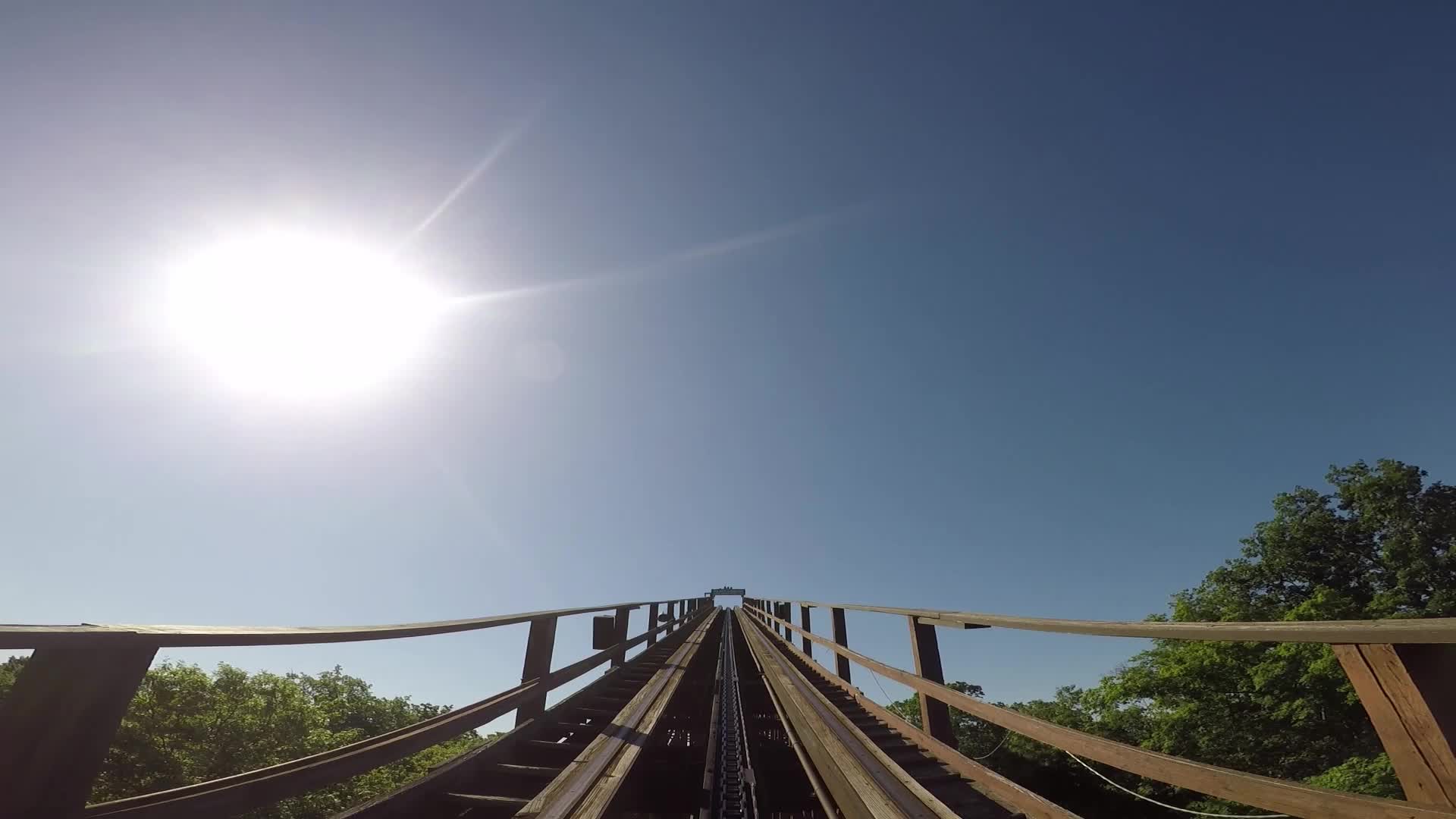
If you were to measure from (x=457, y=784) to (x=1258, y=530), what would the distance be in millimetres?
53708

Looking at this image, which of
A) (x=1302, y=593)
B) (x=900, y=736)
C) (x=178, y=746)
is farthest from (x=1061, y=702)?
(x=178, y=746)

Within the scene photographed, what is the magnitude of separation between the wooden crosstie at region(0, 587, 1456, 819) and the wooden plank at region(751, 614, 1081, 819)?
Answer: 16mm

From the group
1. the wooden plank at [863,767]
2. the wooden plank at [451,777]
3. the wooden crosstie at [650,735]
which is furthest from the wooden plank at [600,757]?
the wooden plank at [863,767]

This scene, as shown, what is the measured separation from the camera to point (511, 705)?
4.17 meters

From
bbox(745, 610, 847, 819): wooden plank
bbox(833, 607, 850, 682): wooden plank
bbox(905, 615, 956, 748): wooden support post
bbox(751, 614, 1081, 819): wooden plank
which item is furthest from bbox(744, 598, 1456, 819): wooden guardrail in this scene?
bbox(833, 607, 850, 682): wooden plank

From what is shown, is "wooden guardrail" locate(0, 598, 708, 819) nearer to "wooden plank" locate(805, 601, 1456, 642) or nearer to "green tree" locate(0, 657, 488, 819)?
"wooden plank" locate(805, 601, 1456, 642)

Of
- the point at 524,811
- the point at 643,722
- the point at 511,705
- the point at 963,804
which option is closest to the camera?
the point at 524,811

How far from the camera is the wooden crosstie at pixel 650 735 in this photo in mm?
1485

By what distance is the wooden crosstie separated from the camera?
4.87 feet

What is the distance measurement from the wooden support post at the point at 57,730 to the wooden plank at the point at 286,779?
0.14m

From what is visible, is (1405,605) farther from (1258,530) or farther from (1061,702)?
(1061,702)

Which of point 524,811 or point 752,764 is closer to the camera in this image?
point 524,811

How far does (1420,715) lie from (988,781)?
89.1 inches

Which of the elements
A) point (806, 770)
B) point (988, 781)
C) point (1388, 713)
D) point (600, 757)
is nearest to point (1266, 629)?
point (1388, 713)
